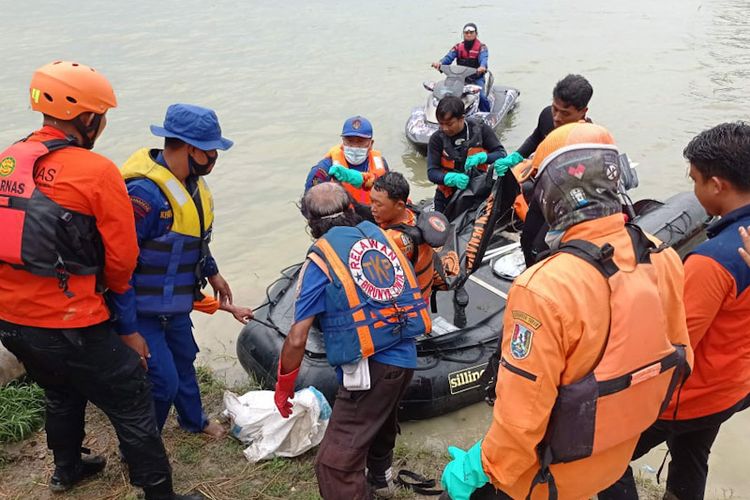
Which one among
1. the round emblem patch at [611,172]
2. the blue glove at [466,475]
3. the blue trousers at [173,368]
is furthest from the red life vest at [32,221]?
the round emblem patch at [611,172]

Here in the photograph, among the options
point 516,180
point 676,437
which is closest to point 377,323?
point 676,437

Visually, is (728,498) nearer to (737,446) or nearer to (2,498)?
(737,446)

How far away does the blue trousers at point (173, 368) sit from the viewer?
3057 mm

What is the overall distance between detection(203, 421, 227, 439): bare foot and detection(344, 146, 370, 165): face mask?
220cm

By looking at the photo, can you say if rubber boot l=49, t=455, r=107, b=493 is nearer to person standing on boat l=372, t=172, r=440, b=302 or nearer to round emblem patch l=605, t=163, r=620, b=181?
person standing on boat l=372, t=172, r=440, b=302

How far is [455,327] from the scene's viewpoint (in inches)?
167

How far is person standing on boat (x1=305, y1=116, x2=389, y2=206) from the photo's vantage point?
4734 mm

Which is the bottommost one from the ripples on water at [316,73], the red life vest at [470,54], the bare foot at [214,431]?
the ripples on water at [316,73]

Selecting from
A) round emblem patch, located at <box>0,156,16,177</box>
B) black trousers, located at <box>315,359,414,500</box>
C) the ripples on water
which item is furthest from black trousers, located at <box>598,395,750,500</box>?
the ripples on water

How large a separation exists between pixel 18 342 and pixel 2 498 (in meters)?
1.15

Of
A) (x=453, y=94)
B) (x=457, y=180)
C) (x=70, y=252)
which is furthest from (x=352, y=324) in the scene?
(x=453, y=94)

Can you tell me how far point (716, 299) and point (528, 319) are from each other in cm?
91

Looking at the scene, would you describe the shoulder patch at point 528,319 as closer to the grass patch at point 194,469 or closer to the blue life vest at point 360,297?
the blue life vest at point 360,297

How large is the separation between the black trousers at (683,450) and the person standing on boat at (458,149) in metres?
2.77
